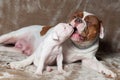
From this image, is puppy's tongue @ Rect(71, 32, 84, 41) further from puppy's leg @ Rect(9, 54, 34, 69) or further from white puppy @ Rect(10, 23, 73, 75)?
puppy's leg @ Rect(9, 54, 34, 69)

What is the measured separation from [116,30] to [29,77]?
2.72 feet

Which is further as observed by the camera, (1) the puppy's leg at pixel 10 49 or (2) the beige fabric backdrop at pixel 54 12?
(2) the beige fabric backdrop at pixel 54 12

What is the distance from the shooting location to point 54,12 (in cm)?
218

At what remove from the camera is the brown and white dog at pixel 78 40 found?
5.44ft

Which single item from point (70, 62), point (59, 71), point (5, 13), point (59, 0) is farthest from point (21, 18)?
point (59, 71)

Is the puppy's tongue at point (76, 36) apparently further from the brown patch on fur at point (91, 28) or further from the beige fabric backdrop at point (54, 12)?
the beige fabric backdrop at point (54, 12)

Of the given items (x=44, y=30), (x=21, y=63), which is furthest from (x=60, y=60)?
(x=44, y=30)

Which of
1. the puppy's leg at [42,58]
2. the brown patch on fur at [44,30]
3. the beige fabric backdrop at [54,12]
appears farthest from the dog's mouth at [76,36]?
the beige fabric backdrop at [54,12]

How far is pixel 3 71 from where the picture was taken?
5.09 feet

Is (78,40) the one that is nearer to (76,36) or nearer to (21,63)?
Answer: (76,36)

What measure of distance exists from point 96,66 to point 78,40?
161mm

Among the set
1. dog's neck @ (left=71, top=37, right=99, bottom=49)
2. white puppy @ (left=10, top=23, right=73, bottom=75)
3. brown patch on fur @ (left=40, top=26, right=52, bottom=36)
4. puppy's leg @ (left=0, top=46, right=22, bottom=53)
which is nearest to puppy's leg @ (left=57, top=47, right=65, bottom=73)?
white puppy @ (left=10, top=23, right=73, bottom=75)

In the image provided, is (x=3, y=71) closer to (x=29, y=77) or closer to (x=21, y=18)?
(x=29, y=77)

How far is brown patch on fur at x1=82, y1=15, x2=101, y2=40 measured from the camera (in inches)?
65.3
